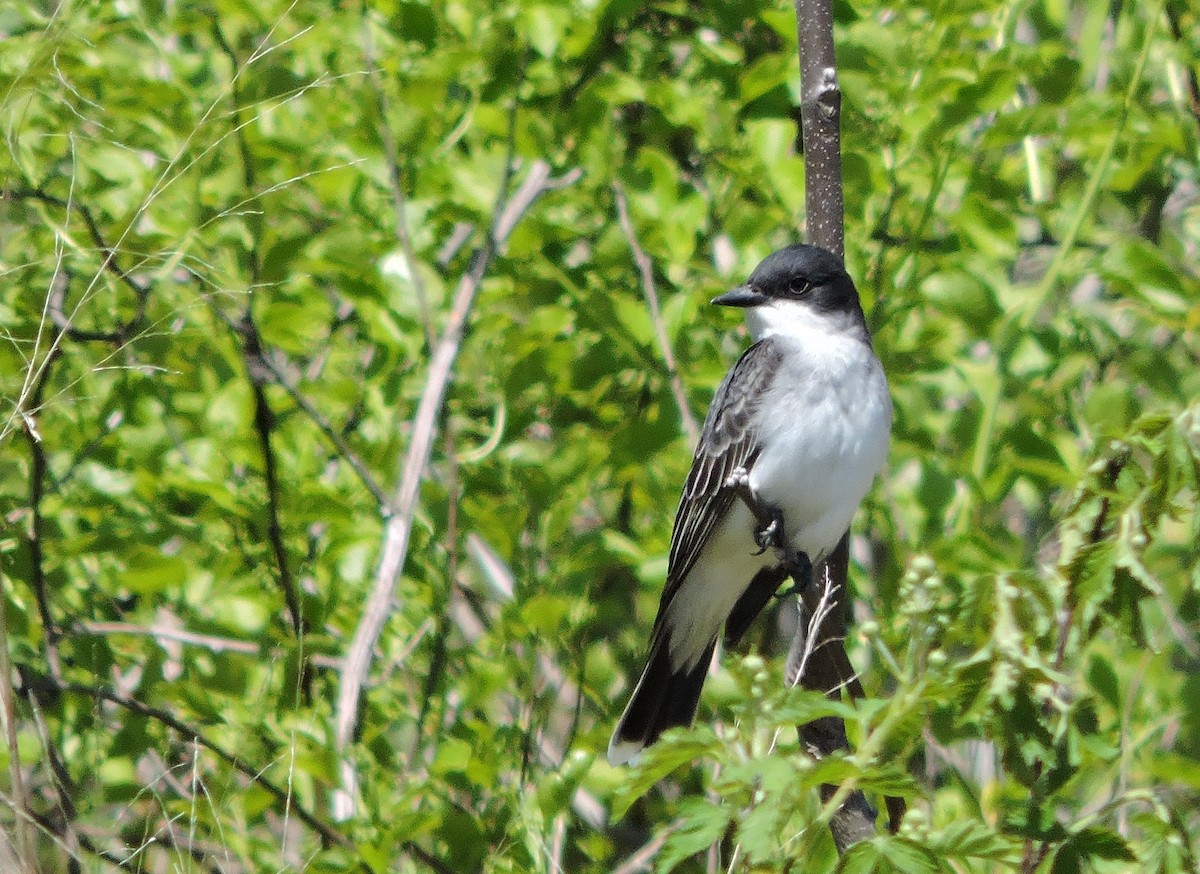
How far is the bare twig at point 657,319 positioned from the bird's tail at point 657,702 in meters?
0.59

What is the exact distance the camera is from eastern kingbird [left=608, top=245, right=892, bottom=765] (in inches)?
150

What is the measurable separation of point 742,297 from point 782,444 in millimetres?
394

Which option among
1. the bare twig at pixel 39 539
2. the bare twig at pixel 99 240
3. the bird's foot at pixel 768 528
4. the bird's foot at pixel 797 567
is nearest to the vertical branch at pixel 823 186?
the bird's foot at pixel 768 528

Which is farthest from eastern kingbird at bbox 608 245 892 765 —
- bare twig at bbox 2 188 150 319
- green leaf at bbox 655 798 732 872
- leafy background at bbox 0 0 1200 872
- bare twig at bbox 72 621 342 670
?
green leaf at bbox 655 798 732 872

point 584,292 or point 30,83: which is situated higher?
point 30,83

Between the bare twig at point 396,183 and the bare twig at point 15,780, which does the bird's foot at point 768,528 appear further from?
the bare twig at point 15,780

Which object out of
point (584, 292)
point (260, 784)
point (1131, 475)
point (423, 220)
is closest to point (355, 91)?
point (423, 220)

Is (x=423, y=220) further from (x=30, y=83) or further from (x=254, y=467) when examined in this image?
(x=30, y=83)

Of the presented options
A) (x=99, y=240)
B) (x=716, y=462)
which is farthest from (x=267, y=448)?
(x=716, y=462)

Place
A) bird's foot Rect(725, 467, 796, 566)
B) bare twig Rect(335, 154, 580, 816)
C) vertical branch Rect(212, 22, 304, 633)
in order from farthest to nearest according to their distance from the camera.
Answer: vertical branch Rect(212, 22, 304, 633) < bird's foot Rect(725, 467, 796, 566) < bare twig Rect(335, 154, 580, 816)

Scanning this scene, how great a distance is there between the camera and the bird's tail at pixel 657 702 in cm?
403

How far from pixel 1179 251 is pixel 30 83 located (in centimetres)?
413

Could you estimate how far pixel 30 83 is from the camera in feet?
10.0

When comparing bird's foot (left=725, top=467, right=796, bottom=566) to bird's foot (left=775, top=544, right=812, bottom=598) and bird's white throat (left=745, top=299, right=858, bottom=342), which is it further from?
bird's white throat (left=745, top=299, right=858, bottom=342)
